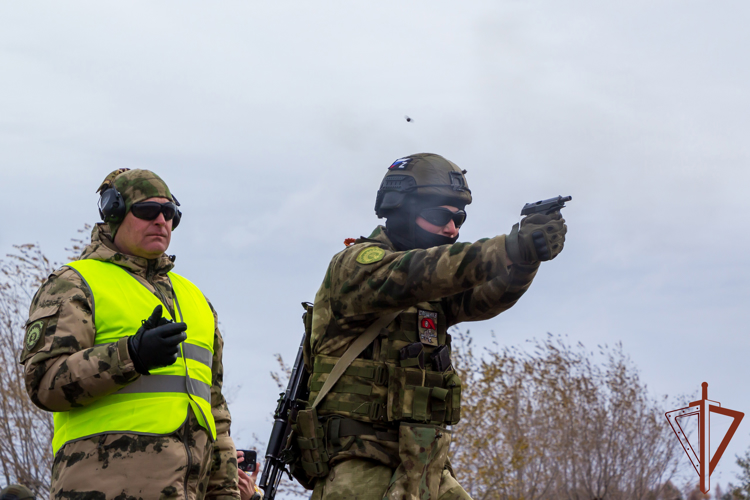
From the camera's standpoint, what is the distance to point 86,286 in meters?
3.99

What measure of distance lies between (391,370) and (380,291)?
15.9 inches

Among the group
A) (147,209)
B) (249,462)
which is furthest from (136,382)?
(249,462)

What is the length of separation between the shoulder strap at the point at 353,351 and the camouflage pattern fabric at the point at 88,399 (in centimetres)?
63

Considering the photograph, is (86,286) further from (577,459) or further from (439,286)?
(577,459)

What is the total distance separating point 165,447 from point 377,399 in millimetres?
1030

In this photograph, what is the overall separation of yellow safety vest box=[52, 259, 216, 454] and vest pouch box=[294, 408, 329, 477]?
45cm

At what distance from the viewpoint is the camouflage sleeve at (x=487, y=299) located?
4742mm

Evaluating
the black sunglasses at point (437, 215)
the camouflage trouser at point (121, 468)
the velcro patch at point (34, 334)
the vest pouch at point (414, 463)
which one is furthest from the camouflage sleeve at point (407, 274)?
the velcro patch at point (34, 334)

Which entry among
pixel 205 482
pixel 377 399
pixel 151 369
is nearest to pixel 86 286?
pixel 151 369

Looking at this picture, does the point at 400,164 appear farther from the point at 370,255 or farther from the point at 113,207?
the point at 113,207

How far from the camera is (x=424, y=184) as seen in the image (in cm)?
471

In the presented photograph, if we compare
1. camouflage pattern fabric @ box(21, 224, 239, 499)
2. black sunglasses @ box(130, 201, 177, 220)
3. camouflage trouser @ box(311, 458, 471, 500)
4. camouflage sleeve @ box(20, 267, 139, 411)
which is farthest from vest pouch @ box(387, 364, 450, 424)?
black sunglasses @ box(130, 201, 177, 220)

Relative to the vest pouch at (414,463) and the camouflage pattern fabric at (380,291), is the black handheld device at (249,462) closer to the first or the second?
the camouflage pattern fabric at (380,291)

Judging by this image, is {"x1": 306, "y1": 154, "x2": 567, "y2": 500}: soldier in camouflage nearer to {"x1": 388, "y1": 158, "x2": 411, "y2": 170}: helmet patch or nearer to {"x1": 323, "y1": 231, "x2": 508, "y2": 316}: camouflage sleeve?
{"x1": 323, "y1": 231, "x2": 508, "y2": 316}: camouflage sleeve
